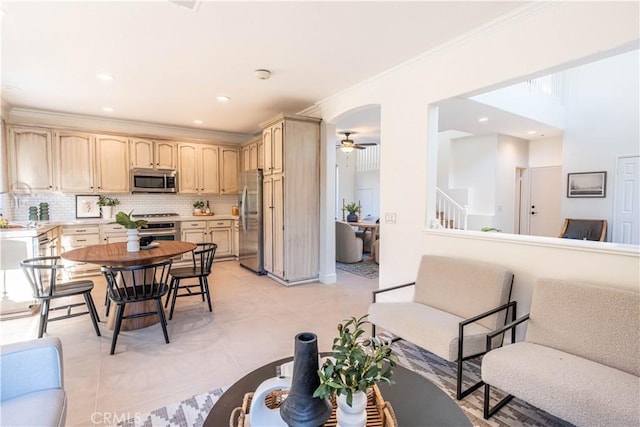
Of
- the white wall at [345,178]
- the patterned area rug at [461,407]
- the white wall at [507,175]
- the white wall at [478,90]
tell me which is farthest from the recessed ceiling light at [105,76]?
the white wall at [345,178]

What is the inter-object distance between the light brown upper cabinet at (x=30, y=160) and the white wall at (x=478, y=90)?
4.79m

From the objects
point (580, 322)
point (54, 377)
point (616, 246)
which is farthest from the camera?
point (616, 246)

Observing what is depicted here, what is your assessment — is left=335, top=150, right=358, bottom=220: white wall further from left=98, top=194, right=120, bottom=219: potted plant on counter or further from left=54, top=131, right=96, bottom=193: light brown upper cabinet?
left=54, top=131, right=96, bottom=193: light brown upper cabinet

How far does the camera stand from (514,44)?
7.86 ft

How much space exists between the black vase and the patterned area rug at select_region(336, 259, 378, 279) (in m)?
4.27

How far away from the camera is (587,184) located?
5.66 meters

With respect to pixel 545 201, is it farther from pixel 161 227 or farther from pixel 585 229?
pixel 161 227

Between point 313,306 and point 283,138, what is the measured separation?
2.38 meters

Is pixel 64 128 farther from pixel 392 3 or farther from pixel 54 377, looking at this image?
pixel 392 3

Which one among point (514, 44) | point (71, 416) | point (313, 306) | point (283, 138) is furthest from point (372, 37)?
point (71, 416)

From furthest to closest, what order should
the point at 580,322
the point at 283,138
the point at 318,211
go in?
the point at 318,211 < the point at 283,138 < the point at 580,322

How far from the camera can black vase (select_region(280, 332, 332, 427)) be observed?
3.29 ft

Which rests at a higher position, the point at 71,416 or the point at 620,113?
the point at 620,113

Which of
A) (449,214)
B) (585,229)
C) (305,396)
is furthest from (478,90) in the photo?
(585,229)
